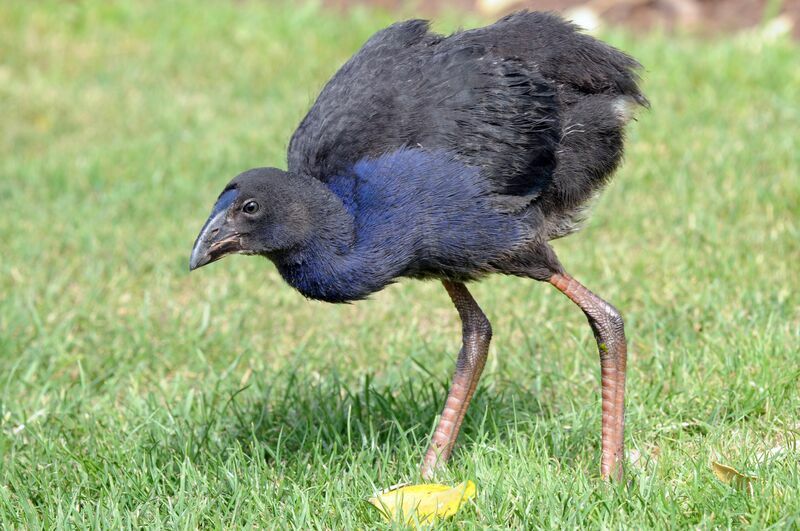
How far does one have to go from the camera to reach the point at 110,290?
5395 millimetres

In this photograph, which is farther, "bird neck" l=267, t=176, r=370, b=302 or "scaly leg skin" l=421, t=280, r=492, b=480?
"scaly leg skin" l=421, t=280, r=492, b=480

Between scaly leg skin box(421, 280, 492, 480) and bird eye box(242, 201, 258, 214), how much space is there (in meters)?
0.79

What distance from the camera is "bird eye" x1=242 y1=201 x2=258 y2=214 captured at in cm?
333

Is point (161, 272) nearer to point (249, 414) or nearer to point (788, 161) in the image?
point (249, 414)

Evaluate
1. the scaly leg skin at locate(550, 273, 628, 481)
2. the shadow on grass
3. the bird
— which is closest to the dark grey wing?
the bird

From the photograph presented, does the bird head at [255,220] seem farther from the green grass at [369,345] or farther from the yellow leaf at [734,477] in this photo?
the yellow leaf at [734,477]

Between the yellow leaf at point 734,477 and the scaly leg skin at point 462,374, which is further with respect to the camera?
the scaly leg skin at point 462,374

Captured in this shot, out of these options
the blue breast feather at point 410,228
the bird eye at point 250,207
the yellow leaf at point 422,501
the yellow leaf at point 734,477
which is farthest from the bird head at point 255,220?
the yellow leaf at point 734,477

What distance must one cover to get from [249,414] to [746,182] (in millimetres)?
3054

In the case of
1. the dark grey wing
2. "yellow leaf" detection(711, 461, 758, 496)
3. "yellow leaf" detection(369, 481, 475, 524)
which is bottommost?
"yellow leaf" detection(711, 461, 758, 496)

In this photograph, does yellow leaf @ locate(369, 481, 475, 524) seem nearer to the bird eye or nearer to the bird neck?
the bird neck

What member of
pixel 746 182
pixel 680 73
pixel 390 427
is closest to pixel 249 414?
pixel 390 427

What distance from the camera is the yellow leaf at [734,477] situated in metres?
3.07

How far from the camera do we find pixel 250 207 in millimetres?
3336
